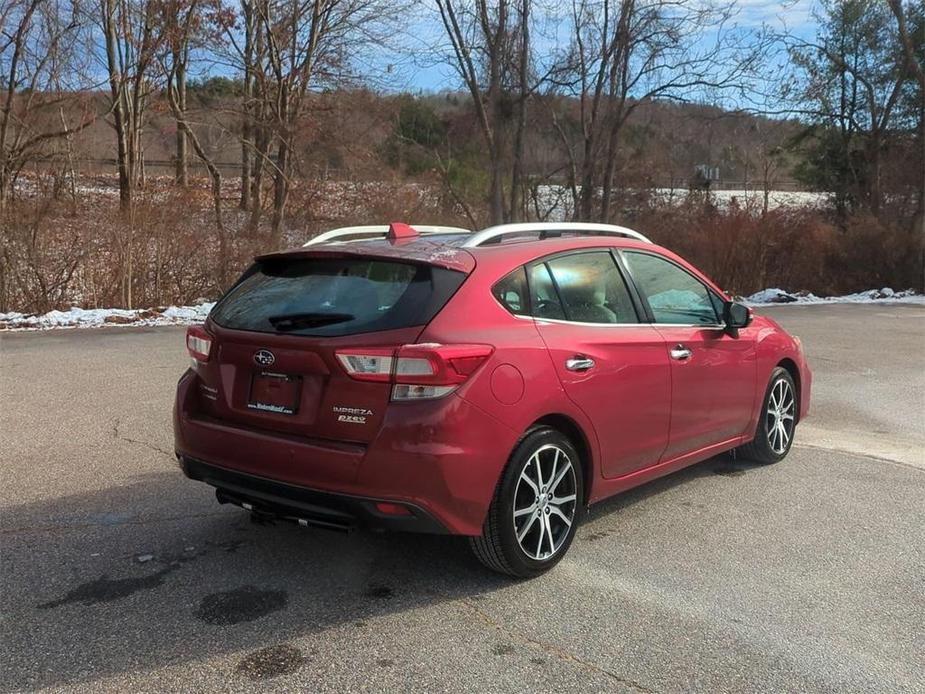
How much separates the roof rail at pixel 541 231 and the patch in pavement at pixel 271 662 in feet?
6.66

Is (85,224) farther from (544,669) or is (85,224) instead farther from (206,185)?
(544,669)

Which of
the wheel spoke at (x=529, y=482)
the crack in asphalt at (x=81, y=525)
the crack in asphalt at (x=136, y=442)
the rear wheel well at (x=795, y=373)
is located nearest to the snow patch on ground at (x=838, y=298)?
the rear wheel well at (x=795, y=373)

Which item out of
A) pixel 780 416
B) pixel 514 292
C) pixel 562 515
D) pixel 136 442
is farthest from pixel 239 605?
pixel 780 416

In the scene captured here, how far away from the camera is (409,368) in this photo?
3.43m

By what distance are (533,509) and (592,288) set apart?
130 cm

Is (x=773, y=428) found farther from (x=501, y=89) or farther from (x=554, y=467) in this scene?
(x=501, y=89)

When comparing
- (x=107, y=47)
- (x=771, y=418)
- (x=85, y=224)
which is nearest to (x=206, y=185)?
(x=85, y=224)

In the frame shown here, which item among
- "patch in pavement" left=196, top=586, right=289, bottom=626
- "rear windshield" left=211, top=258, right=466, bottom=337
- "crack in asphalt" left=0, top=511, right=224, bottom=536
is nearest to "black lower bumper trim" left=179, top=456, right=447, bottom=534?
"patch in pavement" left=196, top=586, right=289, bottom=626

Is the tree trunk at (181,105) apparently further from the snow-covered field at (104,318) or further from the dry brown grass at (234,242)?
the snow-covered field at (104,318)

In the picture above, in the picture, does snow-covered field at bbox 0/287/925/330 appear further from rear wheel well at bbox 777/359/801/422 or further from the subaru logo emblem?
the subaru logo emblem

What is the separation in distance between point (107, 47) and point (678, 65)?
13961 millimetres

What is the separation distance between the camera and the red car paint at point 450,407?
11.3 ft

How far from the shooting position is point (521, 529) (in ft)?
12.7

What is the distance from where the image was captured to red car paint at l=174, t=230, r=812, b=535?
344 cm
